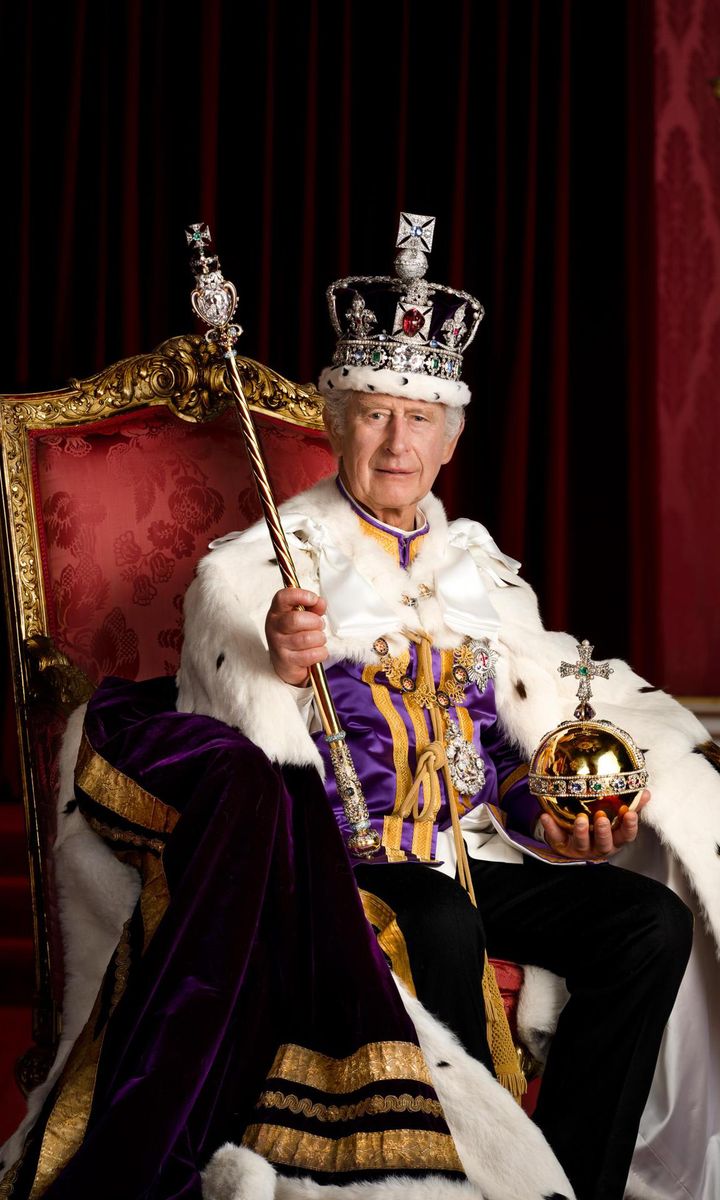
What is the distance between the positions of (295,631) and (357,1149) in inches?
27.4

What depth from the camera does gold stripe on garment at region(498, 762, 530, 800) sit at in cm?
221

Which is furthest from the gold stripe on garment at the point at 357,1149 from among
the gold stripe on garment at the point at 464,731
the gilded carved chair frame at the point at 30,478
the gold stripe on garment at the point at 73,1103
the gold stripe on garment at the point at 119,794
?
the gilded carved chair frame at the point at 30,478

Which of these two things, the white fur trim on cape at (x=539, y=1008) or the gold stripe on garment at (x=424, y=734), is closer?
the white fur trim on cape at (x=539, y=1008)

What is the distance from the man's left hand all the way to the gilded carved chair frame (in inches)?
33.8

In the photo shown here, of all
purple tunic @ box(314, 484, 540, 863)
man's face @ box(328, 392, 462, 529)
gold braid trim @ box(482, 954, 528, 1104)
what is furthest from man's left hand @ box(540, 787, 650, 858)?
man's face @ box(328, 392, 462, 529)

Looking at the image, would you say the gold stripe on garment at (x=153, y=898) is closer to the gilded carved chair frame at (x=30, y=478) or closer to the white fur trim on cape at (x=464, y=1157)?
the white fur trim on cape at (x=464, y=1157)

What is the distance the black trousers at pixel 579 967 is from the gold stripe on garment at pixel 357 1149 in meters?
0.24

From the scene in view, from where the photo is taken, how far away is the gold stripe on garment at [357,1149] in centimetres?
151

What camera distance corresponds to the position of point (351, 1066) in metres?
1.60

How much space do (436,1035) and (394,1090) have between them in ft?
0.49

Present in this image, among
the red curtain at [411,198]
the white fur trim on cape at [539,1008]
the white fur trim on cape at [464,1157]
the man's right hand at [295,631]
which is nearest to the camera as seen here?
the white fur trim on cape at [464,1157]

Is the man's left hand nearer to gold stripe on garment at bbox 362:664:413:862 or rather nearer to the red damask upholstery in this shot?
gold stripe on garment at bbox 362:664:413:862

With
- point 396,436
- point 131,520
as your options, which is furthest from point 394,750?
point 131,520

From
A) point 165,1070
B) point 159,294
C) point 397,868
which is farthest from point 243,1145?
point 159,294
